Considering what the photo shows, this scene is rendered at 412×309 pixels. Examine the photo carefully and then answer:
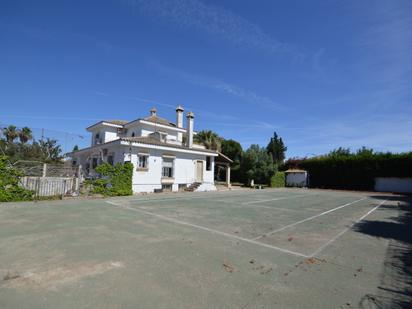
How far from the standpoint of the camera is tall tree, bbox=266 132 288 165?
5758 cm

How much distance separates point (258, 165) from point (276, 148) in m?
24.4

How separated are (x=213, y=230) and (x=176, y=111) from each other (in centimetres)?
2305

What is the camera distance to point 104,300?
3.25 metres

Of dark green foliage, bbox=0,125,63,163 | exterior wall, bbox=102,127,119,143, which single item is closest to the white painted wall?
exterior wall, bbox=102,127,119,143

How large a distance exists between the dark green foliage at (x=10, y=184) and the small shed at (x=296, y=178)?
3590cm

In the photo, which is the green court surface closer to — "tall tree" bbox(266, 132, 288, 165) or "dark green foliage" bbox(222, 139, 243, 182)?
"dark green foliage" bbox(222, 139, 243, 182)

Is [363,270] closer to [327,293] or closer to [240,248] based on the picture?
[327,293]

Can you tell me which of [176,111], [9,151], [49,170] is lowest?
[49,170]

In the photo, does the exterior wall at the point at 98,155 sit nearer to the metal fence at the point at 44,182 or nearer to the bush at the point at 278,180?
the metal fence at the point at 44,182

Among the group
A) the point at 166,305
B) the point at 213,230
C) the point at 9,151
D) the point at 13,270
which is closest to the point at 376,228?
the point at 213,230

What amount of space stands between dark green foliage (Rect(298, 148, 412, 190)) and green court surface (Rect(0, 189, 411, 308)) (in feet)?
95.0

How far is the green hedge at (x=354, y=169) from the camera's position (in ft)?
101

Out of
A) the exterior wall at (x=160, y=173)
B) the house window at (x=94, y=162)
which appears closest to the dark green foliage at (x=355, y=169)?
the exterior wall at (x=160, y=173)

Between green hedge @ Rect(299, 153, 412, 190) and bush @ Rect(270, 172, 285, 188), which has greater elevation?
green hedge @ Rect(299, 153, 412, 190)
